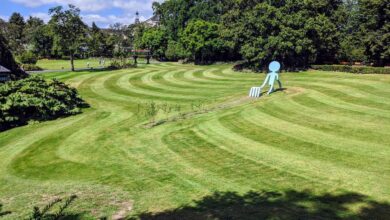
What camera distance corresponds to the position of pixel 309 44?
2255 inches

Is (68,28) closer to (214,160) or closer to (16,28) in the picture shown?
(214,160)

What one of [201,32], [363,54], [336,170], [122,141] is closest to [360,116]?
[336,170]

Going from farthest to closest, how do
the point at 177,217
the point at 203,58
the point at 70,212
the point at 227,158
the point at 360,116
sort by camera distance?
the point at 203,58, the point at 360,116, the point at 227,158, the point at 70,212, the point at 177,217

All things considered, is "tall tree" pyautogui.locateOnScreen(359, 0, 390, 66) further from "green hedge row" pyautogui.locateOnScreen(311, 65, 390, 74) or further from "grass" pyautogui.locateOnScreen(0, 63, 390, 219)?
"grass" pyautogui.locateOnScreen(0, 63, 390, 219)

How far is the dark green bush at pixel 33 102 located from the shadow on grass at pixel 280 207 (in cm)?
1898

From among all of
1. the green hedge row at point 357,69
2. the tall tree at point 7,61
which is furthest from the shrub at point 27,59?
the green hedge row at point 357,69

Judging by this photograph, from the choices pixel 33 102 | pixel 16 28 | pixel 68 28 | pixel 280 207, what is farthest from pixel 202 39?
pixel 16 28

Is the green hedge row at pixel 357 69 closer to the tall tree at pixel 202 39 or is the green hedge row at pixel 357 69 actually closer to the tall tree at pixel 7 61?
the tall tree at pixel 202 39

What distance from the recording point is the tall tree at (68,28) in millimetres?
62600

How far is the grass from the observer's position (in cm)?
1205

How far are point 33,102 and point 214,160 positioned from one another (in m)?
16.9

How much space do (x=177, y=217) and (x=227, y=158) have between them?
6.21m

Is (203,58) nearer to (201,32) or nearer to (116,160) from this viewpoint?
(201,32)

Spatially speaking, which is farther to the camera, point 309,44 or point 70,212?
point 309,44
